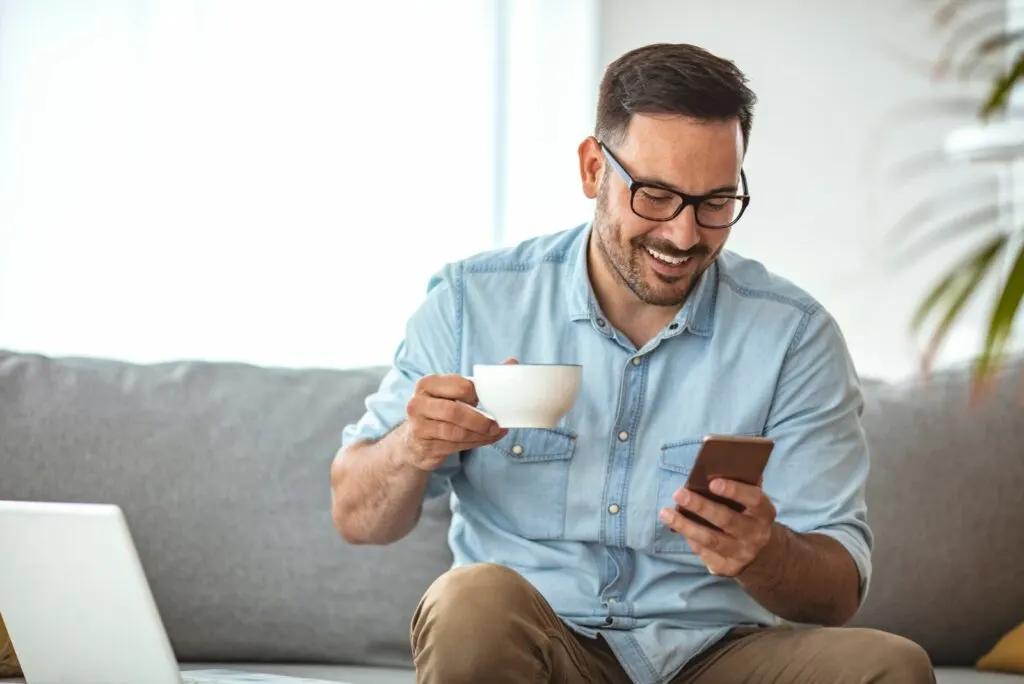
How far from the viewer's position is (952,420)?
7.50ft

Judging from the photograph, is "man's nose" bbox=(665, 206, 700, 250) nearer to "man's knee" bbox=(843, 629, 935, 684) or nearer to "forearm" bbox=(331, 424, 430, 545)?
"forearm" bbox=(331, 424, 430, 545)

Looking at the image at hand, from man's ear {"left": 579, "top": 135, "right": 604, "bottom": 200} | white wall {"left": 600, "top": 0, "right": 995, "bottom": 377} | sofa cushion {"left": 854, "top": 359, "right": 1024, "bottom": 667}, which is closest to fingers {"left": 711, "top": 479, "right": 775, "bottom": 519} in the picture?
man's ear {"left": 579, "top": 135, "right": 604, "bottom": 200}

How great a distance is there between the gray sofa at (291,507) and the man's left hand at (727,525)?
78 cm

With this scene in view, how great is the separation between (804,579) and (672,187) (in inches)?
23.1

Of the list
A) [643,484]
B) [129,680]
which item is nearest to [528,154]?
[643,484]

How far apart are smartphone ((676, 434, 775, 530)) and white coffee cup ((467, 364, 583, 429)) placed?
0.59 ft

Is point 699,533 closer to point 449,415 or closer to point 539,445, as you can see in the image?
point 449,415

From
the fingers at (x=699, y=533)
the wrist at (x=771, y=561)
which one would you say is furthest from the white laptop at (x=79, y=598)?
the wrist at (x=771, y=561)

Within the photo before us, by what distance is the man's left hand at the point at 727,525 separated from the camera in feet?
4.68

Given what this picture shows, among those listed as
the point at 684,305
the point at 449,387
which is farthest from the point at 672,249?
the point at 449,387

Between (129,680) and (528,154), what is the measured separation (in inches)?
91.4

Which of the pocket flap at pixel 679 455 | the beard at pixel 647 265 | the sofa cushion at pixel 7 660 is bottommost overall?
the sofa cushion at pixel 7 660

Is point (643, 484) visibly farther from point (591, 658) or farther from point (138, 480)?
point (138, 480)

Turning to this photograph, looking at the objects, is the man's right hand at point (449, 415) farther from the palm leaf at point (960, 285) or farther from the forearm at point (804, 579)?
the palm leaf at point (960, 285)
